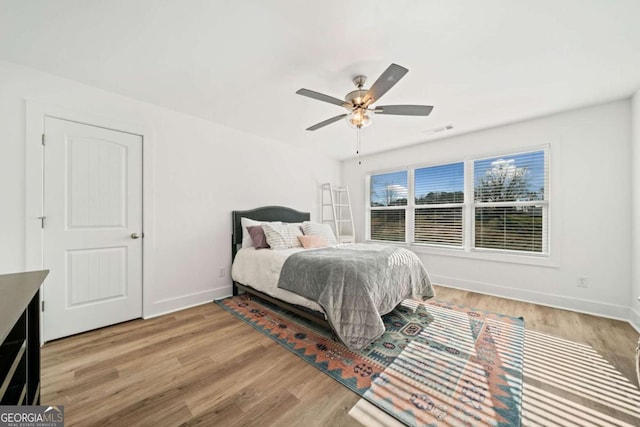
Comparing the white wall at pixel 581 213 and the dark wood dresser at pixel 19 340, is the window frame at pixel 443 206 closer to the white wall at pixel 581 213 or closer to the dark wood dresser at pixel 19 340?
the white wall at pixel 581 213

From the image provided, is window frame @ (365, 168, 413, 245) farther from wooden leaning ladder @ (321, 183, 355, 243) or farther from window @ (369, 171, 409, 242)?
wooden leaning ladder @ (321, 183, 355, 243)

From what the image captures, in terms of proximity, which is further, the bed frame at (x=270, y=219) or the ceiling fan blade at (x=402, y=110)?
the bed frame at (x=270, y=219)

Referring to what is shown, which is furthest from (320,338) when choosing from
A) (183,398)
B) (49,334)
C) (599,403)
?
(49,334)

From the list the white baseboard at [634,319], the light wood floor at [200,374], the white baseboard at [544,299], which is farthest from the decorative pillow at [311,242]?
the white baseboard at [634,319]

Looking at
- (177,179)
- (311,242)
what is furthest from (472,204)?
(177,179)

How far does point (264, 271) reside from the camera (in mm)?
2811

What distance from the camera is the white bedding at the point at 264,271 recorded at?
244cm

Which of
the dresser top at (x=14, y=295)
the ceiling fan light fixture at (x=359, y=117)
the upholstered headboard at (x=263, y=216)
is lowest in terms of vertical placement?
the dresser top at (x=14, y=295)

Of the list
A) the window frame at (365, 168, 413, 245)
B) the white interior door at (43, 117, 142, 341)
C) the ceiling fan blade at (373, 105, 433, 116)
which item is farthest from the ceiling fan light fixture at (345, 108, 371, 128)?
the window frame at (365, 168, 413, 245)

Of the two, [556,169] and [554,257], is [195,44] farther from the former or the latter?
[554,257]

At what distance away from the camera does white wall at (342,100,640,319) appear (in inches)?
104

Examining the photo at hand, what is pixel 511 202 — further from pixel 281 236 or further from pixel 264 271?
pixel 264 271

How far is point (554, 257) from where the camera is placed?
3018 millimetres

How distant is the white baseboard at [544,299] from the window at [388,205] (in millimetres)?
1121
